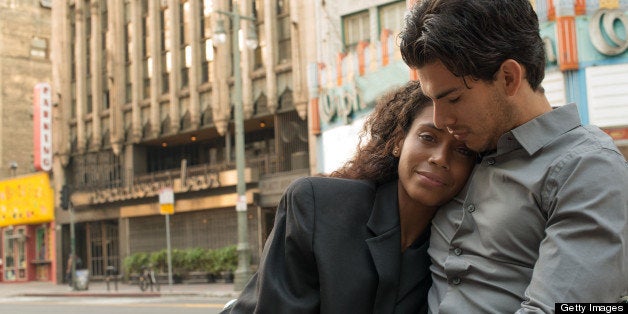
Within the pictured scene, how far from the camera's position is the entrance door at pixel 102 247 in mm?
39031

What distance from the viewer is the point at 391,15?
89.6 feet

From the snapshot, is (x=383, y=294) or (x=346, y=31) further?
(x=346, y=31)

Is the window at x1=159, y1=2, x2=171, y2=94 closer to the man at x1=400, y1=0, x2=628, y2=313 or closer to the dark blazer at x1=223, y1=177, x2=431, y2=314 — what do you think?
the dark blazer at x1=223, y1=177, x2=431, y2=314

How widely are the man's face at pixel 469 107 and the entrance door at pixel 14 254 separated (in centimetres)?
4587

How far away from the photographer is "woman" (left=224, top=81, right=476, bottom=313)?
2566 mm

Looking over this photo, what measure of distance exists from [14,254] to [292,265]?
47108 millimetres

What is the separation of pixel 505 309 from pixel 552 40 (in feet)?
65.7

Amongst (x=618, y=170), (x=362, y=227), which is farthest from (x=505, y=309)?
(x=362, y=227)

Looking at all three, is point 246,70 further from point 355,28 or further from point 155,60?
point 155,60

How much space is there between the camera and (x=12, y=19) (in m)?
51.4

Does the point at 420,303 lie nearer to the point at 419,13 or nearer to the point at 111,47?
the point at 419,13

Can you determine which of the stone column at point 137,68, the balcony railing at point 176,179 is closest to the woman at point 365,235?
the balcony railing at point 176,179

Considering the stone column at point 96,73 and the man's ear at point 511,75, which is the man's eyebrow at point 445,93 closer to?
the man's ear at point 511,75

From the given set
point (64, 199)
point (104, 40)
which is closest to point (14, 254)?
point (104, 40)
